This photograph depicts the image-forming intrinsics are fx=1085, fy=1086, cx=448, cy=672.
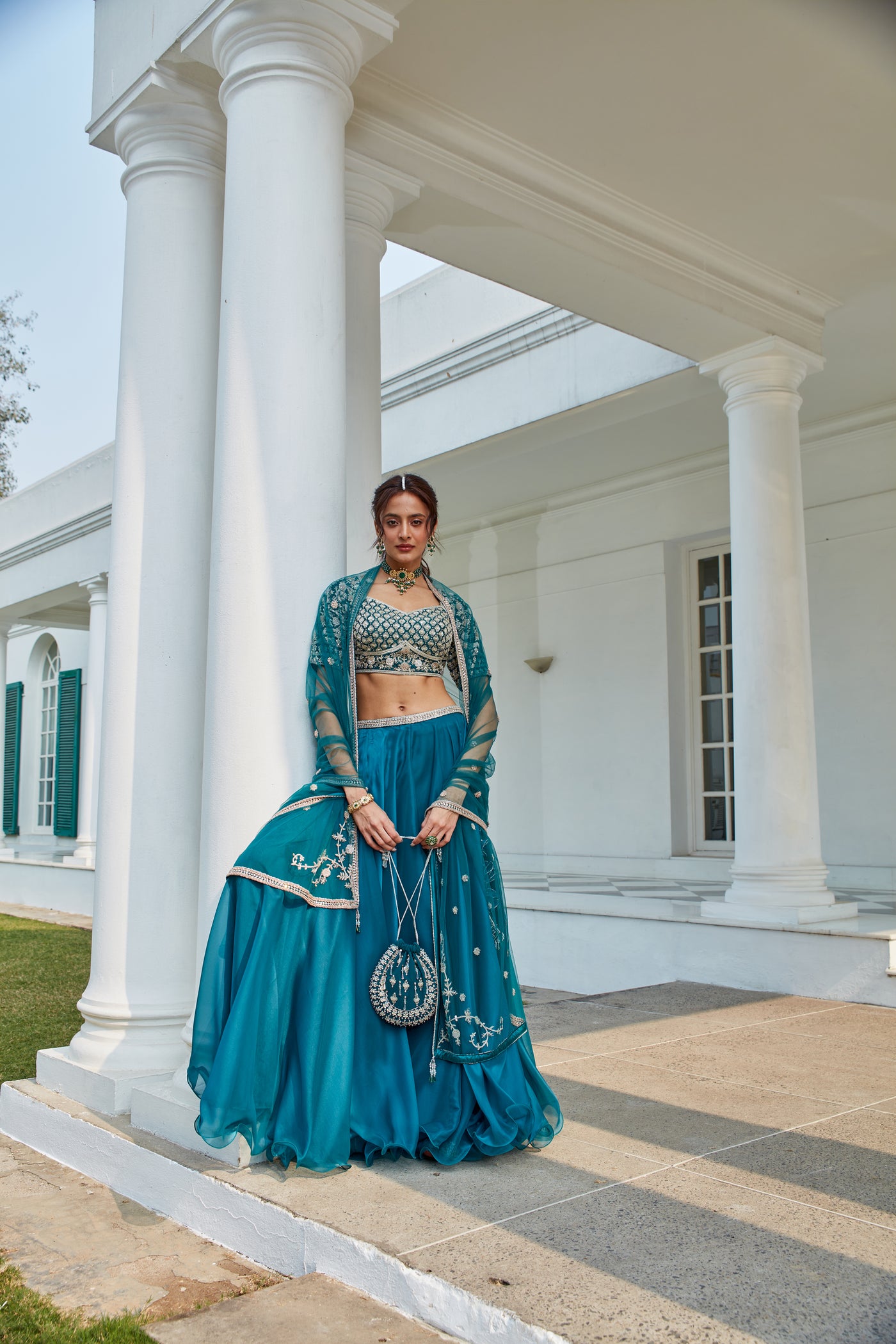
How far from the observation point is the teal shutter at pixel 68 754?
15922 millimetres

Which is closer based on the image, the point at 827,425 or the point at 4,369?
the point at 827,425

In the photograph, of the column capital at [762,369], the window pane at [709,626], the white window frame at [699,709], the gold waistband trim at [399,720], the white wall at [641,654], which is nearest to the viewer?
the gold waistband trim at [399,720]

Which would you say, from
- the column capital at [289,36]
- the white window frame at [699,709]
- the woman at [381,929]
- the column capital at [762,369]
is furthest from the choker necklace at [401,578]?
the white window frame at [699,709]

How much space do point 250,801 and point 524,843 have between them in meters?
8.13

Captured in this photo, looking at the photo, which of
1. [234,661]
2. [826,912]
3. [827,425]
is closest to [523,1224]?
[234,661]

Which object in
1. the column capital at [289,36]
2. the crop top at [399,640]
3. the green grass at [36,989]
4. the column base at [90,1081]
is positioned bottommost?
the green grass at [36,989]

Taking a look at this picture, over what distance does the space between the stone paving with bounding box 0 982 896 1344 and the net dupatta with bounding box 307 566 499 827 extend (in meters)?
0.92

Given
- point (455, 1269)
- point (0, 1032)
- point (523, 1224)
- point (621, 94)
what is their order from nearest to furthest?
point (455, 1269), point (523, 1224), point (621, 94), point (0, 1032)

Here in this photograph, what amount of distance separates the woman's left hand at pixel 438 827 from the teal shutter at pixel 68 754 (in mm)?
13808

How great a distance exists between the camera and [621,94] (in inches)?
175

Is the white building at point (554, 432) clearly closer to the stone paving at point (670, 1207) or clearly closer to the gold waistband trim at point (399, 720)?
the gold waistband trim at point (399, 720)

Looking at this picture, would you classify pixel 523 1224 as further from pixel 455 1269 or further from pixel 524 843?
pixel 524 843

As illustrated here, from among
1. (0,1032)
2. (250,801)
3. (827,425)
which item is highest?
(827,425)

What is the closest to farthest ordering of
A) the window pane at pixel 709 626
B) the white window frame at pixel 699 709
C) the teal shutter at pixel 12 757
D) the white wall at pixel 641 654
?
the white wall at pixel 641 654
the white window frame at pixel 699 709
the window pane at pixel 709 626
the teal shutter at pixel 12 757
